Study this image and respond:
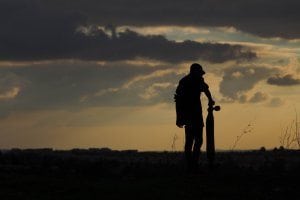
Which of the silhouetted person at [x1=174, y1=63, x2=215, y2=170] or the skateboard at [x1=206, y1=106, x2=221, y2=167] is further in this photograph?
the skateboard at [x1=206, y1=106, x2=221, y2=167]

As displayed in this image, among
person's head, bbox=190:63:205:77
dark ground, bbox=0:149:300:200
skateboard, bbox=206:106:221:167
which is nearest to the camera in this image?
dark ground, bbox=0:149:300:200

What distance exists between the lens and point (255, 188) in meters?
14.5

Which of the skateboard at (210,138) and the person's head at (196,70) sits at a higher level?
the person's head at (196,70)

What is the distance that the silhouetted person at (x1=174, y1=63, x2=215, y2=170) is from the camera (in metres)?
17.9

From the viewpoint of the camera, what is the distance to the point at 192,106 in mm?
18078

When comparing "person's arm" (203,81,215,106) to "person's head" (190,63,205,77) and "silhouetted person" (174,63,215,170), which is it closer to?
"silhouetted person" (174,63,215,170)

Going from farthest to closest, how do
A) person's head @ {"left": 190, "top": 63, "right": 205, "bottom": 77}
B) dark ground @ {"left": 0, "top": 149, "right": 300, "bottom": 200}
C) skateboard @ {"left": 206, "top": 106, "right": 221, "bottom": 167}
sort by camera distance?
1. skateboard @ {"left": 206, "top": 106, "right": 221, "bottom": 167}
2. person's head @ {"left": 190, "top": 63, "right": 205, "bottom": 77}
3. dark ground @ {"left": 0, "top": 149, "right": 300, "bottom": 200}

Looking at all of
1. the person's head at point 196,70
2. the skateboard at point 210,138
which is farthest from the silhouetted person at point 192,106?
the skateboard at point 210,138

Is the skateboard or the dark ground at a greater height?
the skateboard

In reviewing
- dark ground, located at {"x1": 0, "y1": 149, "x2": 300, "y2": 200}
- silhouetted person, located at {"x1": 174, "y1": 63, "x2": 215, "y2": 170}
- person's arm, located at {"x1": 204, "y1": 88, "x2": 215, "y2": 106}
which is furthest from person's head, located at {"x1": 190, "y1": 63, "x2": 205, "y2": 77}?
dark ground, located at {"x1": 0, "y1": 149, "x2": 300, "y2": 200}

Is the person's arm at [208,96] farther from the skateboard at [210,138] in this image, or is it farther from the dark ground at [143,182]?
the dark ground at [143,182]

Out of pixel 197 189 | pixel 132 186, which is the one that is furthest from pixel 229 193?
pixel 132 186

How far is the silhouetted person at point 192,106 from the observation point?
17891mm

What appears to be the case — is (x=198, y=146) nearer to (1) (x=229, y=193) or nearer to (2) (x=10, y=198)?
(1) (x=229, y=193)
